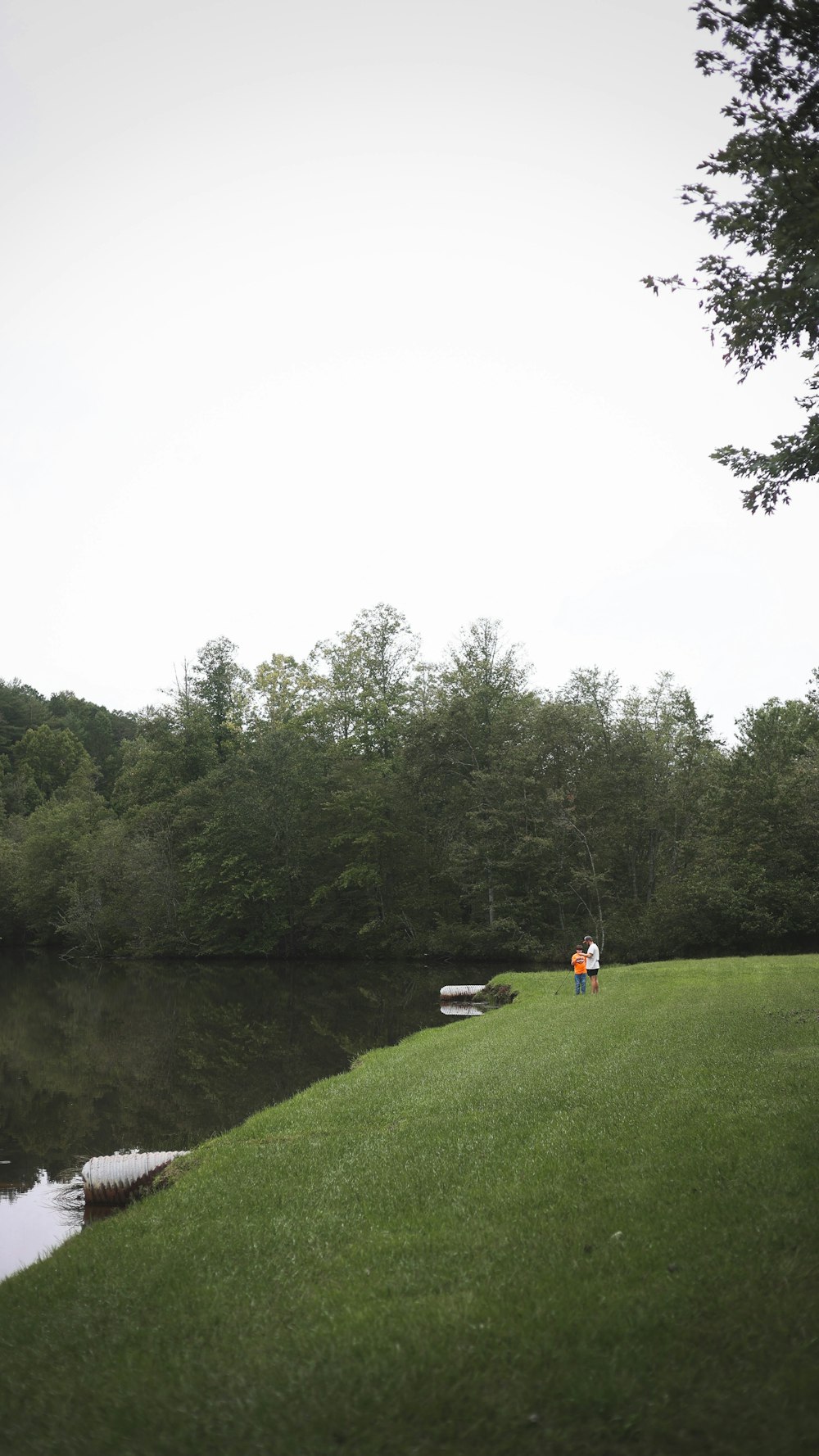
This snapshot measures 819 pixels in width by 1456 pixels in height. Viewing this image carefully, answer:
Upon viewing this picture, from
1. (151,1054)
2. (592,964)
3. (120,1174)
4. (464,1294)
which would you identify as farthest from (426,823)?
(464,1294)

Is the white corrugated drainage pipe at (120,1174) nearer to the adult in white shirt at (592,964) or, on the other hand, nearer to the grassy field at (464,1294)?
the grassy field at (464,1294)

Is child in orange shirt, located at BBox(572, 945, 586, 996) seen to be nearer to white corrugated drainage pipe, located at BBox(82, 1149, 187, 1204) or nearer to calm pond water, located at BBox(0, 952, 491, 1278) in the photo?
calm pond water, located at BBox(0, 952, 491, 1278)

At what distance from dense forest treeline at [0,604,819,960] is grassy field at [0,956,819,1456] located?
31.9 metres

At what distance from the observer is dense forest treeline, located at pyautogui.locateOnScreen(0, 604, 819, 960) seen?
4412 cm

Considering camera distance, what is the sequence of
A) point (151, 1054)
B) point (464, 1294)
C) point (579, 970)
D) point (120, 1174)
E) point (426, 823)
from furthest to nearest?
point (426, 823) < point (579, 970) < point (151, 1054) < point (120, 1174) < point (464, 1294)

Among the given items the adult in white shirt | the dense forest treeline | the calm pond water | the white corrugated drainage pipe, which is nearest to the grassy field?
the white corrugated drainage pipe

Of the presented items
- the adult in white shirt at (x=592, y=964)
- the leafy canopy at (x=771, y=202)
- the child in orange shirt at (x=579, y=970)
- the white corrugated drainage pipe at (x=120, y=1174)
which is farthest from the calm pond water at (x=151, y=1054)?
the leafy canopy at (x=771, y=202)

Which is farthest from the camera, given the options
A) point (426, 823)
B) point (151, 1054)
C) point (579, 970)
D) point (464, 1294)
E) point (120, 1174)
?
point (426, 823)

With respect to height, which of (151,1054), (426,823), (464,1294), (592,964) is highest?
(426,823)

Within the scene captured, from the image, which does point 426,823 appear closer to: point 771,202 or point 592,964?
point 592,964

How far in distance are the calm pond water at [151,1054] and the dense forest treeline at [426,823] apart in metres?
7.22

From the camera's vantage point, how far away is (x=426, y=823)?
5594cm

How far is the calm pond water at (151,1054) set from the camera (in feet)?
49.7

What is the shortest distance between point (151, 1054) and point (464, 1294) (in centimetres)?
2193
